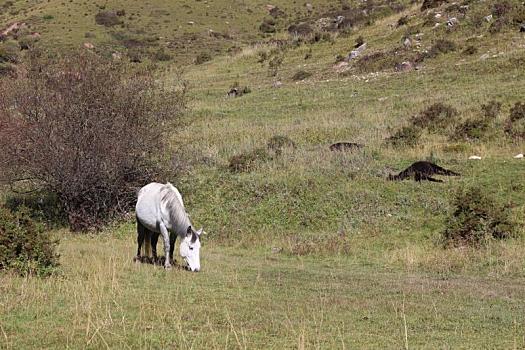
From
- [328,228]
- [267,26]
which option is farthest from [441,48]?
[267,26]

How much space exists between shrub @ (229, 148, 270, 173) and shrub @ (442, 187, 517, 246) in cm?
837

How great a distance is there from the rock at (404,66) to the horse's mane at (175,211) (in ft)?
81.5

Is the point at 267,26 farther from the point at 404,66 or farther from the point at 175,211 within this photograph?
the point at 175,211

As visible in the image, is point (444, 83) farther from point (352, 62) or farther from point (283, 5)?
point (283, 5)

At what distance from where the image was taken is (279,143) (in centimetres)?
2553

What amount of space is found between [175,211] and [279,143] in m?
12.4

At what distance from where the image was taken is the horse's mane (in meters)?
13.4

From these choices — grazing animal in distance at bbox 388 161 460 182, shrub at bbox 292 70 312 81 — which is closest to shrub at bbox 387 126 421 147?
grazing animal in distance at bbox 388 161 460 182

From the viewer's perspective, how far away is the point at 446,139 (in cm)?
2509

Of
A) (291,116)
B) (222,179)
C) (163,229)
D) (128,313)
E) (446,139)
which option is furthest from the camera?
(291,116)

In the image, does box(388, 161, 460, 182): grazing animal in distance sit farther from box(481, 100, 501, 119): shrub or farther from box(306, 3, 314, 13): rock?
box(306, 3, 314, 13): rock

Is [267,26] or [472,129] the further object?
[267,26]

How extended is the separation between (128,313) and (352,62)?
3287 centimetres

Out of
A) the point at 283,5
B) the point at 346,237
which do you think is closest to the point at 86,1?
the point at 283,5
